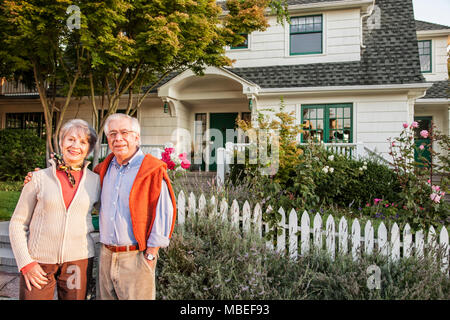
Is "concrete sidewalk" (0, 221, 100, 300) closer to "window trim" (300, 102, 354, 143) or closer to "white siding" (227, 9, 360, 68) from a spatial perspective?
"window trim" (300, 102, 354, 143)

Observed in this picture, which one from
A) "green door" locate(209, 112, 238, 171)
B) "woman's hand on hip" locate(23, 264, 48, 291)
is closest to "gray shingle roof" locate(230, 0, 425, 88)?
"green door" locate(209, 112, 238, 171)

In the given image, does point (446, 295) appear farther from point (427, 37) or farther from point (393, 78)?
point (427, 37)

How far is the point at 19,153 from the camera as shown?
31.1ft

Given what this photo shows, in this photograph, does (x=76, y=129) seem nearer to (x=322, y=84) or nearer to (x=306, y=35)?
(x=322, y=84)

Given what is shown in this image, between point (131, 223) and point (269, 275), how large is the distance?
1.76 meters

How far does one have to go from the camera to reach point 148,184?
207cm

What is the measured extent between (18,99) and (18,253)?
1259cm

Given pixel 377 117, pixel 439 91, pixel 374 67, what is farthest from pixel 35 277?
pixel 439 91

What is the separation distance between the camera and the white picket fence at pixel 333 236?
354cm

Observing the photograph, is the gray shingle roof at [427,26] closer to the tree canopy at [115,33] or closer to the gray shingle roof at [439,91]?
the gray shingle roof at [439,91]

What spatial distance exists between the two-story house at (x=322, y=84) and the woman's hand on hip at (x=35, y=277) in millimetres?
8169

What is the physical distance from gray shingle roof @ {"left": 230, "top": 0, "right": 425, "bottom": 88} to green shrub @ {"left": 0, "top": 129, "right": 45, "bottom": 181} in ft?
23.9

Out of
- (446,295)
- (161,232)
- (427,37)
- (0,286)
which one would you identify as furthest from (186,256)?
(427,37)

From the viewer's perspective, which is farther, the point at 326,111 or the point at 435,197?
the point at 326,111
